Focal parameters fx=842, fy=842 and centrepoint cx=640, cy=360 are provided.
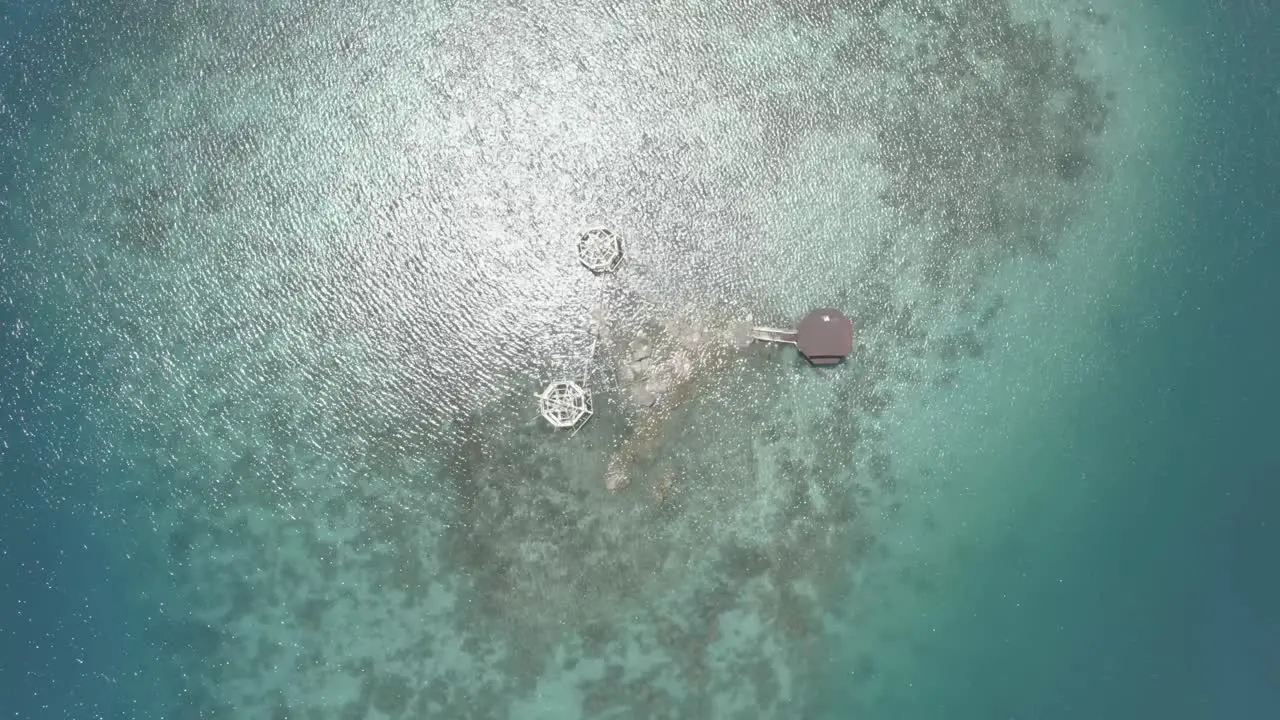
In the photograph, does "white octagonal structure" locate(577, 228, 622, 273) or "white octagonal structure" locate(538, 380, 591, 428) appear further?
"white octagonal structure" locate(577, 228, 622, 273)

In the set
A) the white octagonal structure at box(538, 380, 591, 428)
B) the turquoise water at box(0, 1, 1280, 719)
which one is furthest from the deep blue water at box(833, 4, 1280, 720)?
the white octagonal structure at box(538, 380, 591, 428)

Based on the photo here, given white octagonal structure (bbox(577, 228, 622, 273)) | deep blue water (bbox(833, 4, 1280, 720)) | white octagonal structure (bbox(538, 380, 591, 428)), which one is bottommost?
deep blue water (bbox(833, 4, 1280, 720))

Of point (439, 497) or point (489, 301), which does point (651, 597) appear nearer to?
point (439, 497)

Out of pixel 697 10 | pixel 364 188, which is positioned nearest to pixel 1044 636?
pixel 697 10

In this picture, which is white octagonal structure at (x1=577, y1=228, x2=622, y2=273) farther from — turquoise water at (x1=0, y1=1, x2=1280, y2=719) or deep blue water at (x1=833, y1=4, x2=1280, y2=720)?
deep blue water at (x1=833, y1=4, x2=1280, y2=720)

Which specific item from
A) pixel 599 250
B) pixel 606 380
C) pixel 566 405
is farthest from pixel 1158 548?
pixel 599 250

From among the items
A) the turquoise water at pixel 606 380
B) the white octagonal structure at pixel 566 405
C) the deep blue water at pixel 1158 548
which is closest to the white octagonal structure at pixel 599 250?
the turquoise water at pixel 606 380

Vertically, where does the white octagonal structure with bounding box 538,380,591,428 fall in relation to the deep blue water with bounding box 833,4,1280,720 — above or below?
above
